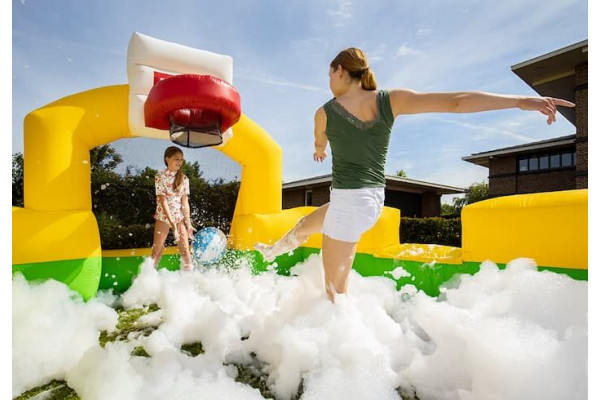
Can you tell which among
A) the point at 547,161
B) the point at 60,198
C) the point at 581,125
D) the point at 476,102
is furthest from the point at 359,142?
the point at 547,161

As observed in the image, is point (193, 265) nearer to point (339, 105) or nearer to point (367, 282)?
point (367, 282)

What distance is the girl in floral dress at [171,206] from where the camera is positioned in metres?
3.10

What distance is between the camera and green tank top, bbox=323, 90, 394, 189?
1.50m

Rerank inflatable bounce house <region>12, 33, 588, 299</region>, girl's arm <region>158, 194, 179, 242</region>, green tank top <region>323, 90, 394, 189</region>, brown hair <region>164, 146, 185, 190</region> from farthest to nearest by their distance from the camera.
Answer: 1. brown hair <region>164, 146, 185, 190</region>
2. girl's arm <region>158, 194, 179, 242</region>
3. inflatable bounce house <region>12, 33, 588, 299</region>
4. green tank top <region>323, 90, 394, 189</region>

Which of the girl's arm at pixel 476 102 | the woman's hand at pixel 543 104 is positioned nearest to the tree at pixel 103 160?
the girl's arm at pixel 476 102

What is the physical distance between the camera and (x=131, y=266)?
309 cm

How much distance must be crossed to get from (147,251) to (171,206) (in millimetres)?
530

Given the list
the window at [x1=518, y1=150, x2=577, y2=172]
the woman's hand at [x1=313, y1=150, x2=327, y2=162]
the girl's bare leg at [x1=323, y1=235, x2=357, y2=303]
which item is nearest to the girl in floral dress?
the woman's hand at [x1=313, y1=150, x2=327, y2=162]

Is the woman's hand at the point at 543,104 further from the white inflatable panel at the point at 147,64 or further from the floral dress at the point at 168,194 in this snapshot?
the floral dress at the point at 168,194

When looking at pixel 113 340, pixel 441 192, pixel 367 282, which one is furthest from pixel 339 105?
pixel 441 192

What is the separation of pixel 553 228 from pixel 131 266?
3.19 metres

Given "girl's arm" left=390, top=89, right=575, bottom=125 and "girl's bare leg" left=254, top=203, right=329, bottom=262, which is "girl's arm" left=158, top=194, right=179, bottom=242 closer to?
"girl's bare leg" left=254, top=203, right=329, bottom=262

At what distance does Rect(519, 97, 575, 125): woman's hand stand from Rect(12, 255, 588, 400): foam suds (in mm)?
781

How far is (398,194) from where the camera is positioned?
11.6m
